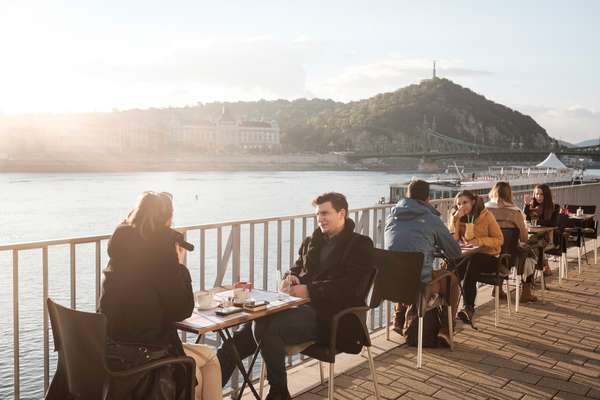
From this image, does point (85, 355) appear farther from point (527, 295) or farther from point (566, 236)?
point (566, 236)

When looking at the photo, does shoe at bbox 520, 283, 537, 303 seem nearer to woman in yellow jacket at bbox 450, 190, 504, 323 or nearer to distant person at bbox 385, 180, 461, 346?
woman in yellow jacket at bbox 450, 190, 504, 323

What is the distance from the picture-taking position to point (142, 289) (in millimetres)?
2617

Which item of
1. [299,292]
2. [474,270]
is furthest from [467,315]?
[299,292]

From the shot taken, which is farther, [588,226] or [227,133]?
[227,133]

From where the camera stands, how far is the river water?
54.7 feet

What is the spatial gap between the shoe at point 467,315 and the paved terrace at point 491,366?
80 mm

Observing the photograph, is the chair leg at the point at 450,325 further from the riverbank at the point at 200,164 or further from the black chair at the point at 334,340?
the riverbank at the point at 200,164

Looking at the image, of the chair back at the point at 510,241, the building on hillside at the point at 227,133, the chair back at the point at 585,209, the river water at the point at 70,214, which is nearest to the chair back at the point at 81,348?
the chair back at the point at 510,241

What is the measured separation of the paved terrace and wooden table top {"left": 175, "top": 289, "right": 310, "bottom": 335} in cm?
91

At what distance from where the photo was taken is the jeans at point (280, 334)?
132 inches

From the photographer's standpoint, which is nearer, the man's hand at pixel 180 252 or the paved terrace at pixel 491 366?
the man's hand at pixel 180 252

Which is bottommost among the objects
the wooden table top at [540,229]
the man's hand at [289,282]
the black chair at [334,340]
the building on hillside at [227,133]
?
the black chair at [334,340]

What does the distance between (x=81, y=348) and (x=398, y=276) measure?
260 centimetres

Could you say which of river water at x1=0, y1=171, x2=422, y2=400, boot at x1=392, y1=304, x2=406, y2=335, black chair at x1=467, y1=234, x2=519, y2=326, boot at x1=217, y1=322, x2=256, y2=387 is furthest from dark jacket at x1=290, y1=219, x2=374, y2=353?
river water at x1=0, y1=171, x2=422, y2=400
